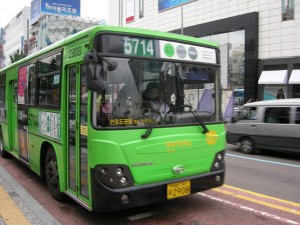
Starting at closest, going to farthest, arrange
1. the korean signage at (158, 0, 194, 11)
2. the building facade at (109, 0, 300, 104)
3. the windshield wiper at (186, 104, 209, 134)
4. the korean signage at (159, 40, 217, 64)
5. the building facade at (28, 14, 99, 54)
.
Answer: the korean signage at (159, 40, 217, 64) < the windshield wiper at (186, 104, 209, 134) < the building facade at (109, 0, 300, 104) < the korean signage at (158, 0, 194, 11) < the building facade at (28, 14, 99, 54)

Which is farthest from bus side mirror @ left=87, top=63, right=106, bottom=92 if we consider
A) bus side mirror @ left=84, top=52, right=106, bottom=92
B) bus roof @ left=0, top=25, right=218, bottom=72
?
bus roof @ left=0, top=25, right=218, bottom=72

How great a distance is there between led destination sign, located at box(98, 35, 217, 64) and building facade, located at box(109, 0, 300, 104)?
50.8 ft

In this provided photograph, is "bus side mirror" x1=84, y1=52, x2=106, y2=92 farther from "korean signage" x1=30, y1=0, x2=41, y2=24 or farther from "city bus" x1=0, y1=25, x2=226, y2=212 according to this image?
"korean signage" x1=30, y1=0, x2=41, y2=24

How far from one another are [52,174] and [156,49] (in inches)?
112

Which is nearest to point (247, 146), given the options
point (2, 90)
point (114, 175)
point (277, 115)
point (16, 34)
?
point (277, 115)

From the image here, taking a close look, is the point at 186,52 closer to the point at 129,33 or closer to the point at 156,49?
the point at 156,49

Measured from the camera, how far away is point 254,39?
2562 cm

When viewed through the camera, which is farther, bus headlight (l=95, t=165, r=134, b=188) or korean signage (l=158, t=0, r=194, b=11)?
korean signage (l=158, t=0, r=194, b=11)

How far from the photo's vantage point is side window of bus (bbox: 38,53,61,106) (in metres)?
5.74

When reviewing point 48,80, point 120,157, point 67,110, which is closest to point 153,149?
point 120,157

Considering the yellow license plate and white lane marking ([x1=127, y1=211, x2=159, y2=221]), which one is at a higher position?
the yellow license plate

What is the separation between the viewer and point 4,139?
9.90m

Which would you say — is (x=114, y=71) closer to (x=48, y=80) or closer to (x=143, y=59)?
(x=143, y=59)

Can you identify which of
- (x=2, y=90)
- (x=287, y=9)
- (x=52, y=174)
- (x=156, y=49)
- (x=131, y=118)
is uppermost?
(x=287, y=9)
